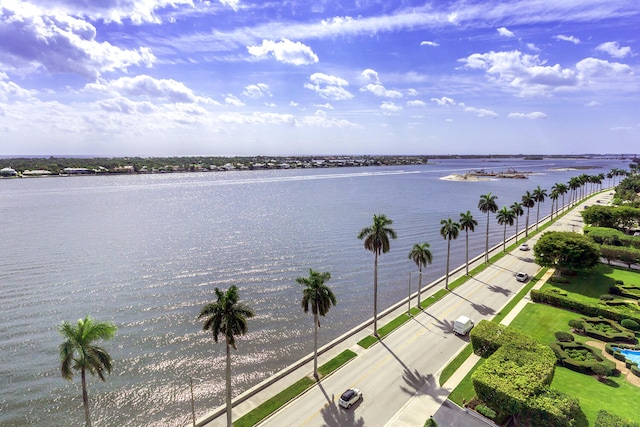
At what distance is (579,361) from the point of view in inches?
1407

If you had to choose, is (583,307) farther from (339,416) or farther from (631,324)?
(339,416)

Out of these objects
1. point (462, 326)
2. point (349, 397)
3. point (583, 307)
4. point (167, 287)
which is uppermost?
point (583, 307)

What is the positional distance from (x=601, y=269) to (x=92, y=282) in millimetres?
92250

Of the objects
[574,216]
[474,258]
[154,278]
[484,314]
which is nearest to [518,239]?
[474,258]

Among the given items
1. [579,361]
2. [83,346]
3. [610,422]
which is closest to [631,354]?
[579,361]

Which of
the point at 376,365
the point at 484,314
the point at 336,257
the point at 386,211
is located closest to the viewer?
the point at 376,365

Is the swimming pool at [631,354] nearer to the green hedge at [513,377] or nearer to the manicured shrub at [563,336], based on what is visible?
the manicured shrub at [563,336]

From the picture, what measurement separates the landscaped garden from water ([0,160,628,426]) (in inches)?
769

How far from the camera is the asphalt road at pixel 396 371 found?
29.4 m

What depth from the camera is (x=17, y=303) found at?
50.8m

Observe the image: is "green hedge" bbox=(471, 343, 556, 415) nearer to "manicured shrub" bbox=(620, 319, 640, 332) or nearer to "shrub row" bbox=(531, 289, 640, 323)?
"manicured shrub" bbox=(620, 319, 640, 332)

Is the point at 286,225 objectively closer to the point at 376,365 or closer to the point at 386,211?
the point at 386,211

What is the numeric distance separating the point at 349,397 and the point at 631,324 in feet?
125

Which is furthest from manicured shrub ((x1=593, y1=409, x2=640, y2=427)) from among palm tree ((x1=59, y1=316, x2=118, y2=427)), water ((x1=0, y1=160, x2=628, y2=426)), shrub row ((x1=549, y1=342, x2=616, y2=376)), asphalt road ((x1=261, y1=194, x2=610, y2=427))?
palm tree ((x1=59, y1=316, x2=118, y2=427))
